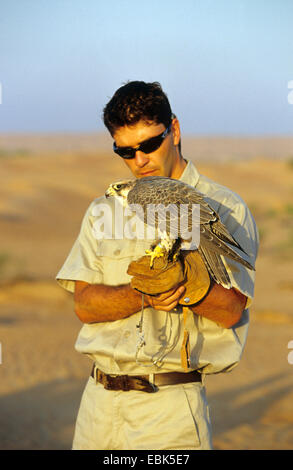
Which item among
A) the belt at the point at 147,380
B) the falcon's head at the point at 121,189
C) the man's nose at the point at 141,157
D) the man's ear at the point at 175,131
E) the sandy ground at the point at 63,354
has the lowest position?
the sandy ground at the point at 63,354

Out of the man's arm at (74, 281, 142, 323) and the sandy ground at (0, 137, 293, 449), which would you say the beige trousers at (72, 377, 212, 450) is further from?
the sandy ground at (0, 137, 293, 449)

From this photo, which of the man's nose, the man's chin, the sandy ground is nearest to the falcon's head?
the man's chin

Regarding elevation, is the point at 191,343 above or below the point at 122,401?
above

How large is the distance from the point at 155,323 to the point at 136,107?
1063 millimetres

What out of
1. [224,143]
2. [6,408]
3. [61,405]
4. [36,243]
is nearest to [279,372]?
[61,405]

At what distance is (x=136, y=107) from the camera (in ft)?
8.87

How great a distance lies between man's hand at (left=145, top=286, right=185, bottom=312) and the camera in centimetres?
235

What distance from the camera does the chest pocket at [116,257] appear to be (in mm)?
2682

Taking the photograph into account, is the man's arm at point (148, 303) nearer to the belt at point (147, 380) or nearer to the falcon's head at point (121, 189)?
the belt at point (147, 380)

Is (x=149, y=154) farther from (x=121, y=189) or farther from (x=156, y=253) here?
(x=156, y=253)

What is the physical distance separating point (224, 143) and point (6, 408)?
7896 centimetres

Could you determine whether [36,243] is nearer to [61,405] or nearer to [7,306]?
[7,306]

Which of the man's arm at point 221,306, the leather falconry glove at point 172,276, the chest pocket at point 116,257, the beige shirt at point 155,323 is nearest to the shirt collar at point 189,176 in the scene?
the beige shirt at point 155,323

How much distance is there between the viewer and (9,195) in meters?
24.2
